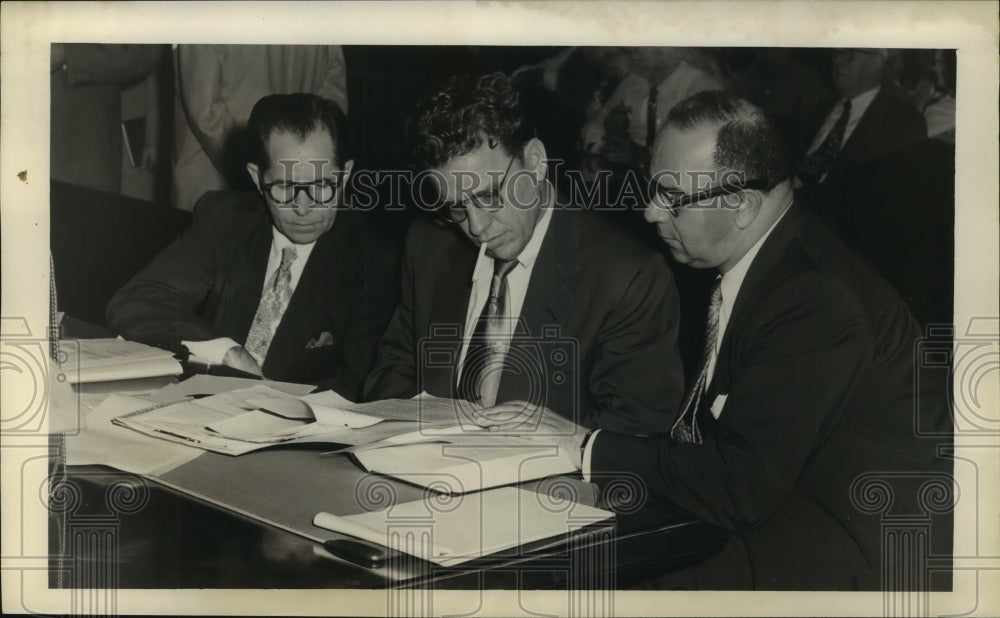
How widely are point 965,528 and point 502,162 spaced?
176 centimetres

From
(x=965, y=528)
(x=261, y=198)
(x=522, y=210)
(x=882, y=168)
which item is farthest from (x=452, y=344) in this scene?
(x=965, y=528)

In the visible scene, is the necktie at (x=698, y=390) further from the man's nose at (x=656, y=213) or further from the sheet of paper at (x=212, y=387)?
the sheet of paper at (x=212, y=387)

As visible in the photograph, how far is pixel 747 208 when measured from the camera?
2.97m

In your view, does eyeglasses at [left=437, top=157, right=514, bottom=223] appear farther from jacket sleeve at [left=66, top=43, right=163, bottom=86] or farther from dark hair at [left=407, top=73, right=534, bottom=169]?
jacket sleeve at [left=66, top=43, right=163, bottom=86]

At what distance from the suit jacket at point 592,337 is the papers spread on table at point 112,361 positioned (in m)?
0.78

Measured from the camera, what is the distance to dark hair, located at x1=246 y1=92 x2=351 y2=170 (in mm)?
3029

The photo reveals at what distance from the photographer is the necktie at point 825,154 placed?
298cm

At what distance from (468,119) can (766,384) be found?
115 centimetres

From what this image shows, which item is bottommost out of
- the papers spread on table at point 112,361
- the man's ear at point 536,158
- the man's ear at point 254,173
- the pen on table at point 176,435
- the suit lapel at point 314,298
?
the pen on table at point 176,435

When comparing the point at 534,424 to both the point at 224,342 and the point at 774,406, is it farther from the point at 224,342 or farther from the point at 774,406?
the point at 224,342

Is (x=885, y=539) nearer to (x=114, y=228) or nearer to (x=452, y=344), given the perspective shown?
(x=452, y=344)

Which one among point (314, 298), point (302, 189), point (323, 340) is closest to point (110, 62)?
point (302, 189)
